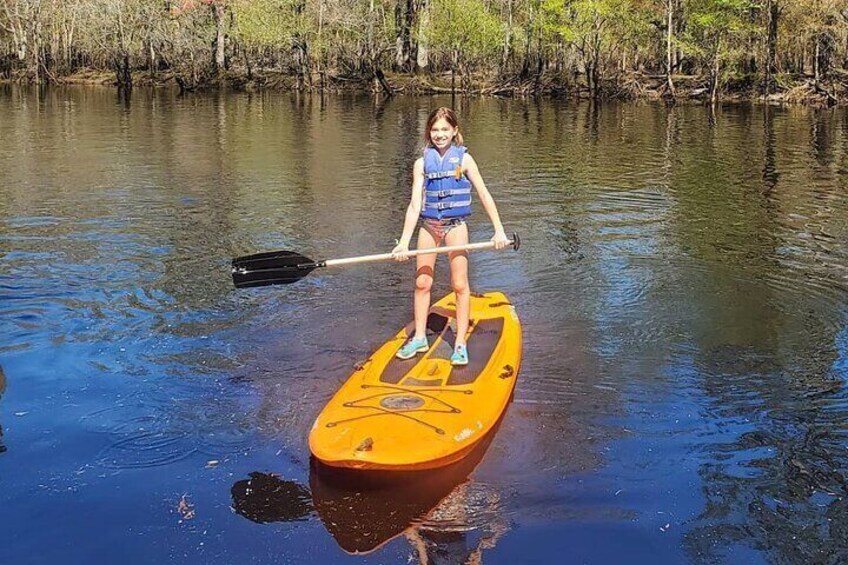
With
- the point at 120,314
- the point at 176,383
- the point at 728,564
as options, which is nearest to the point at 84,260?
the point at 120,314

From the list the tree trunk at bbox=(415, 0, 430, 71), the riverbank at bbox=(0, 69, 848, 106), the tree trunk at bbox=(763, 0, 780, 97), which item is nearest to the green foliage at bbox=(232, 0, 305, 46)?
the riverbank at bbox=(0, 69, 848, 106)

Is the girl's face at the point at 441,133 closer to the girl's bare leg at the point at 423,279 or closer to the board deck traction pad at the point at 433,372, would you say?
the girl's bare leg at the point at 423,279

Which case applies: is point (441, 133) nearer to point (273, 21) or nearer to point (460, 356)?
point (460, 356)

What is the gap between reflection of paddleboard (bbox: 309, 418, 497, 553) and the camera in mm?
4180

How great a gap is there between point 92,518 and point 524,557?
7.14 ft

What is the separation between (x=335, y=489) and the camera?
4.56 metres

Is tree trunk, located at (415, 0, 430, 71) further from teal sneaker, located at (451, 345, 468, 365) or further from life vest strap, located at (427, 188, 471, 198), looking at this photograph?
teal sneaker, located at (451, 345, 468, 365)

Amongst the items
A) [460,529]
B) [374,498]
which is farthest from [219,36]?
[460,529]

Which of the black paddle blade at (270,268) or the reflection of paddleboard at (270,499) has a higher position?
the black paddle blade at (270,268)

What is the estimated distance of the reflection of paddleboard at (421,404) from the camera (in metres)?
4.51

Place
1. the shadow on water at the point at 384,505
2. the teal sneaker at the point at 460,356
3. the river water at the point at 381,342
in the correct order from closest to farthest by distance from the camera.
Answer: the shadow on water at the point at 384,505, the river water at the point at 381,342, the teal sneaker at the point at 460,356

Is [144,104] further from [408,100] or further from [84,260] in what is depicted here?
[84,260]

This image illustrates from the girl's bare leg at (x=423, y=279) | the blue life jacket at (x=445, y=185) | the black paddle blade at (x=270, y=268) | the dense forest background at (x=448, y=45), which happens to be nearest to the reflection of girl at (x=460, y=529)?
the girl's bare leg at (x=423, y=279)

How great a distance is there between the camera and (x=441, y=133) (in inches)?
224
